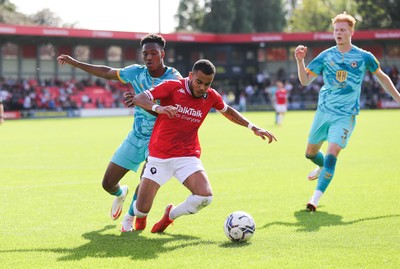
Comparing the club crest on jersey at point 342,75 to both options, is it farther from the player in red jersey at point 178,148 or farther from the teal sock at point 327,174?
the player in red jersey at point 178,148

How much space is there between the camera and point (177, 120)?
25.4 ft

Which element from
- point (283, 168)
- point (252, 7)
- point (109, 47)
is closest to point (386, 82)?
point (283, 168)

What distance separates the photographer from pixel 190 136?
7859 mm

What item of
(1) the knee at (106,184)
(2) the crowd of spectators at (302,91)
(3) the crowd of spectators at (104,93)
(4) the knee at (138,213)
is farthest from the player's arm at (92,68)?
(2) the crowd of spectators at (302,91)

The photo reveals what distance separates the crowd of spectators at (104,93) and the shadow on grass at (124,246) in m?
39.1

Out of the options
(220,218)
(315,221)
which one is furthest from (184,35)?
(315,221)

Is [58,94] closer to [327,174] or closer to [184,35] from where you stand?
[184,35]

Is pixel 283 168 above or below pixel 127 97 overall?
below

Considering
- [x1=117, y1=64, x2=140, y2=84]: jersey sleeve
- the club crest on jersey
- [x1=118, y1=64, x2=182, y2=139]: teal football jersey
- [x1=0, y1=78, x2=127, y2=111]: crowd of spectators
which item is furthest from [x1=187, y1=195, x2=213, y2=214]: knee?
[x1=0, y1=78, x2=127, y2=111]: crowd of spectators

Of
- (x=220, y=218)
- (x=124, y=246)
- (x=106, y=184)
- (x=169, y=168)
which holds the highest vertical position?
(x=169, y=168)

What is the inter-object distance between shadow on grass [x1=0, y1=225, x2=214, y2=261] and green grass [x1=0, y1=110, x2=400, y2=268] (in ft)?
0.04

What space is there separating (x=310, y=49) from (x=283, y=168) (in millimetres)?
45382

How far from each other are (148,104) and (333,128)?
3.57 meters

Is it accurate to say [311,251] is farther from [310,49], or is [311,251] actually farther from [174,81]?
[310,49]
